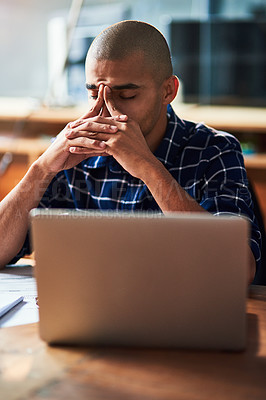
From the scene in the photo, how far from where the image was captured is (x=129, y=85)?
141 cm

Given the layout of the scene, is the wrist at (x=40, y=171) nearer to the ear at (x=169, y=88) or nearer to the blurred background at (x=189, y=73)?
the ear at (x=169, y=88)

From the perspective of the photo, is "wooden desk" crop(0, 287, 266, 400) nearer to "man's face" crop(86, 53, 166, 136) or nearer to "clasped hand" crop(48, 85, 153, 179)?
"clasped hand" crop(48, 85, 153, 179)

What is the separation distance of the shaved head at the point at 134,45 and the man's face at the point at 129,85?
2 cm

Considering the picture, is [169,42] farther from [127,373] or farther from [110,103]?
[127,373]

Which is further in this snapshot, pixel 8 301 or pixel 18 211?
pixel 18 211

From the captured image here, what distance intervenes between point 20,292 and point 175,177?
561 millimetres

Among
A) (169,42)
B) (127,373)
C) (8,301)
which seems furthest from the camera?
(169,42)

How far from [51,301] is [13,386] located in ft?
0.46

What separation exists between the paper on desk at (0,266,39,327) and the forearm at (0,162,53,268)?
0.22 ft

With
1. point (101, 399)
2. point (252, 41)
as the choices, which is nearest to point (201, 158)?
point (101, 399)

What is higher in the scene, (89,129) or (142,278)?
(89,129)

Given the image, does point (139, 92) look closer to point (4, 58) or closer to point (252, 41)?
point (252, 41)

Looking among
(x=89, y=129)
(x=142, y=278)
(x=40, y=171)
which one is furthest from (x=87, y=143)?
(x=142, y=278)

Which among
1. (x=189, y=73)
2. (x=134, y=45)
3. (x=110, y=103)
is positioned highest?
(x=134, y=45)
